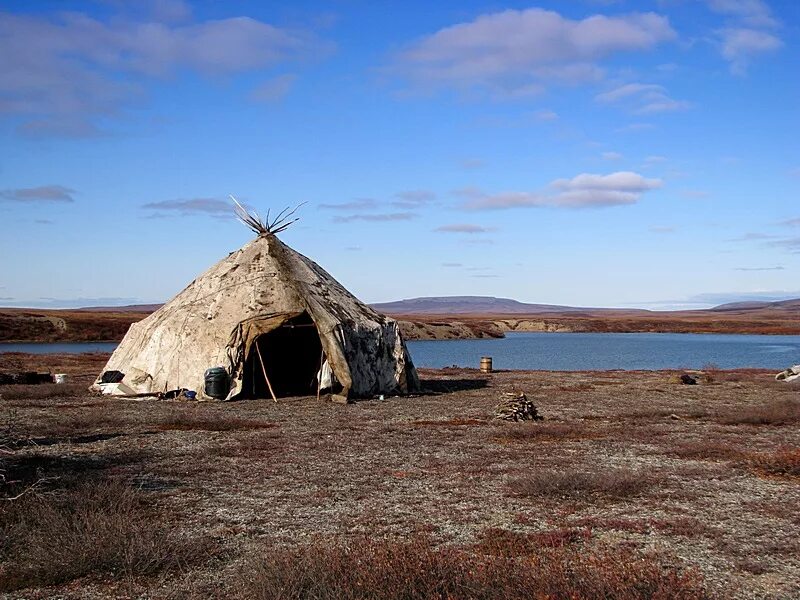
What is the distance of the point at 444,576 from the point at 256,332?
19.0 meters

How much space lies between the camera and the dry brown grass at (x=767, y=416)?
65.1 ft

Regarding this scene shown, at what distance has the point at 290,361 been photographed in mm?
31312

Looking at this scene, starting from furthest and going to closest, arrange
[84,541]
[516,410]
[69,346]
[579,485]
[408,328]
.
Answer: [408,328]
[69,346]
[516,410]
[579,485]
[84,541]

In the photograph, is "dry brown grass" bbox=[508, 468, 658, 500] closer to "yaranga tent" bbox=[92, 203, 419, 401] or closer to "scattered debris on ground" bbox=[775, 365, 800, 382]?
"yaranga tent" bbox=[92, 203, 419, 401]

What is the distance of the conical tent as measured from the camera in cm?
2511

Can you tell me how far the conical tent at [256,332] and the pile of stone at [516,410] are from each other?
584cm

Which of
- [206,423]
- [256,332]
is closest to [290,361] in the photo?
[256,332]

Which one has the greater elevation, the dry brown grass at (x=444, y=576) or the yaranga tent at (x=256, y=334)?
the yaranga tent at (x=256, y=334)

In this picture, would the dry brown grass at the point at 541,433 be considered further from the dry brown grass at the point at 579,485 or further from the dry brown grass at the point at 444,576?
the dry brown grass at the point at 444,576

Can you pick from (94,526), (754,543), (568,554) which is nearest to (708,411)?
(754,543)

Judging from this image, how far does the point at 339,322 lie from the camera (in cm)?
2541

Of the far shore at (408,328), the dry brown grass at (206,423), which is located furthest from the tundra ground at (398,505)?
the far shore at (408,328)

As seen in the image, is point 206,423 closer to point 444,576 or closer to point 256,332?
point 256,332

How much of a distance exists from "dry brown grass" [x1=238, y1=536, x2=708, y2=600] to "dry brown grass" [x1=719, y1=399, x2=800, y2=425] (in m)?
13.2
